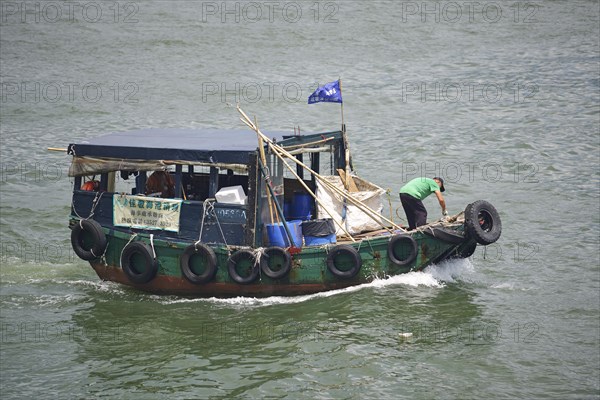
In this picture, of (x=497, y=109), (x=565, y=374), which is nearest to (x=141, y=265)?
(x=565, y=374)

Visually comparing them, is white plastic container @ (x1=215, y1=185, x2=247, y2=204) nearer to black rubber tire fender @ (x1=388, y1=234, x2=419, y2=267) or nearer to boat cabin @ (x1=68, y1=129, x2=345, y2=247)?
boat cabin @ (x1=68, y1=129, x2=345, y2=247)

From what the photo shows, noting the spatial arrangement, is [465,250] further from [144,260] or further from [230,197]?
[144,260]

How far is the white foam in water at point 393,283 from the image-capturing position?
15.2 metres

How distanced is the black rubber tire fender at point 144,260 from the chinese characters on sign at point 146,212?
390 mm

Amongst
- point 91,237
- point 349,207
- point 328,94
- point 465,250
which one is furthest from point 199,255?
point 465,250

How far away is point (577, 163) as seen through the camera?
24.0m

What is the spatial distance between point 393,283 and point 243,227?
105 inches

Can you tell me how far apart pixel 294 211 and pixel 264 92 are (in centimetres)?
1373

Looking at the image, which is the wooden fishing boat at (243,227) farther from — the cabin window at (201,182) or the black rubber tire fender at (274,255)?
the cabin window at (201,182)

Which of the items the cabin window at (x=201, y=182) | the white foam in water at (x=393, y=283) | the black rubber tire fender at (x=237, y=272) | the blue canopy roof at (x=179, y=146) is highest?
the blue canopy roof at (x=179, y=146)

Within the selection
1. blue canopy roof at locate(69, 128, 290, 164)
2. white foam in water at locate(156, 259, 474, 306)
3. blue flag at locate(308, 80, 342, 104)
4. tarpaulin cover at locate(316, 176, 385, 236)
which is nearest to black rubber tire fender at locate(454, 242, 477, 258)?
white foam in water at locate(156, 259, 474, 306)

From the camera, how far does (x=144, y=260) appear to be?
51.5 feet

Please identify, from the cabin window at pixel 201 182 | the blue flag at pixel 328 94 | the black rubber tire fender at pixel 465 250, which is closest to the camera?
the black rubber tire fender at pixel 465 250

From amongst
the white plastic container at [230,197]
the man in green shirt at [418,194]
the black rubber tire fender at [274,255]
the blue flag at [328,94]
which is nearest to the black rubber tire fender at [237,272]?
the black rubber tire fender at [274,255]
